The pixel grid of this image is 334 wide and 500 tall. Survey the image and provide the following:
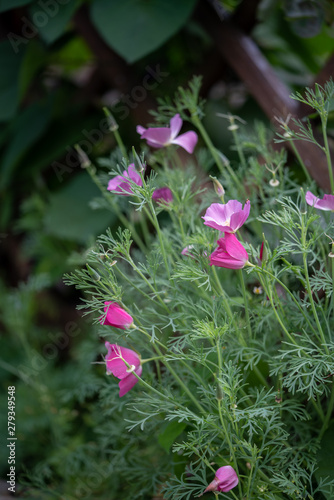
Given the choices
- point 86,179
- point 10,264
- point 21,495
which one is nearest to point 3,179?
point 86,179

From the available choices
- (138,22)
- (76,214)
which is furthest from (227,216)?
(76,214)

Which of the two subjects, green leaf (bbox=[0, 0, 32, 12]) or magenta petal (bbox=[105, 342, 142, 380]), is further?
green leaf (bbox=[0, 0, 32, 12])

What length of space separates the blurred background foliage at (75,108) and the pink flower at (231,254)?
1.32 feet

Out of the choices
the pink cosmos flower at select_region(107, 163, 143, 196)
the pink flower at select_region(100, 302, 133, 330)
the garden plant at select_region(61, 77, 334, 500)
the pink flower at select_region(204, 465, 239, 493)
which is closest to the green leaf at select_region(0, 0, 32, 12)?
the garden plant at select_region(61, 77, 334, 500)

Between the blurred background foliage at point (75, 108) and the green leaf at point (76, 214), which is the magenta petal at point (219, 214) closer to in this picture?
the blurred background foliage at point (75, 108)

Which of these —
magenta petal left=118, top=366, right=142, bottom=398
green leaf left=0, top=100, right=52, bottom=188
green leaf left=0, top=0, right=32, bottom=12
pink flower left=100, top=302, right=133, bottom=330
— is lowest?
green leaf left=0, top=100, right=52, bottom=188

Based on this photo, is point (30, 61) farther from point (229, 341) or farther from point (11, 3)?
point (229, 341)

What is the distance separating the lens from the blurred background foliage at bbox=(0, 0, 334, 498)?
940 millimetres

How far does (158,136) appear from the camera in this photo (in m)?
0.59

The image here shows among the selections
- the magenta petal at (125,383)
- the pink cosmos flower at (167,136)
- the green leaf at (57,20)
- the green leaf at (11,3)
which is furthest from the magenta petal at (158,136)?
the green leaf at (11,3)

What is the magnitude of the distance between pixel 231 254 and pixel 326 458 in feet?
0.83

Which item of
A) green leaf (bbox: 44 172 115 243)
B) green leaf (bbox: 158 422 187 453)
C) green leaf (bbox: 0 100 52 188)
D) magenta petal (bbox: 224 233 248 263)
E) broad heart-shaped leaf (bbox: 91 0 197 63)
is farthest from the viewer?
green leaf (bbox: 0 100 52 188)

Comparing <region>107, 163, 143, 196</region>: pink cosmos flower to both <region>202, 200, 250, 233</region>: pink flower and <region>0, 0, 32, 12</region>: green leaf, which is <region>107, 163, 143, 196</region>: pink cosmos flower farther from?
<region>0, 0, 32, 12</region>: green leaf

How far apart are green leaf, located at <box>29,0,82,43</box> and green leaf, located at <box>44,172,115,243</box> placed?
345 mm
